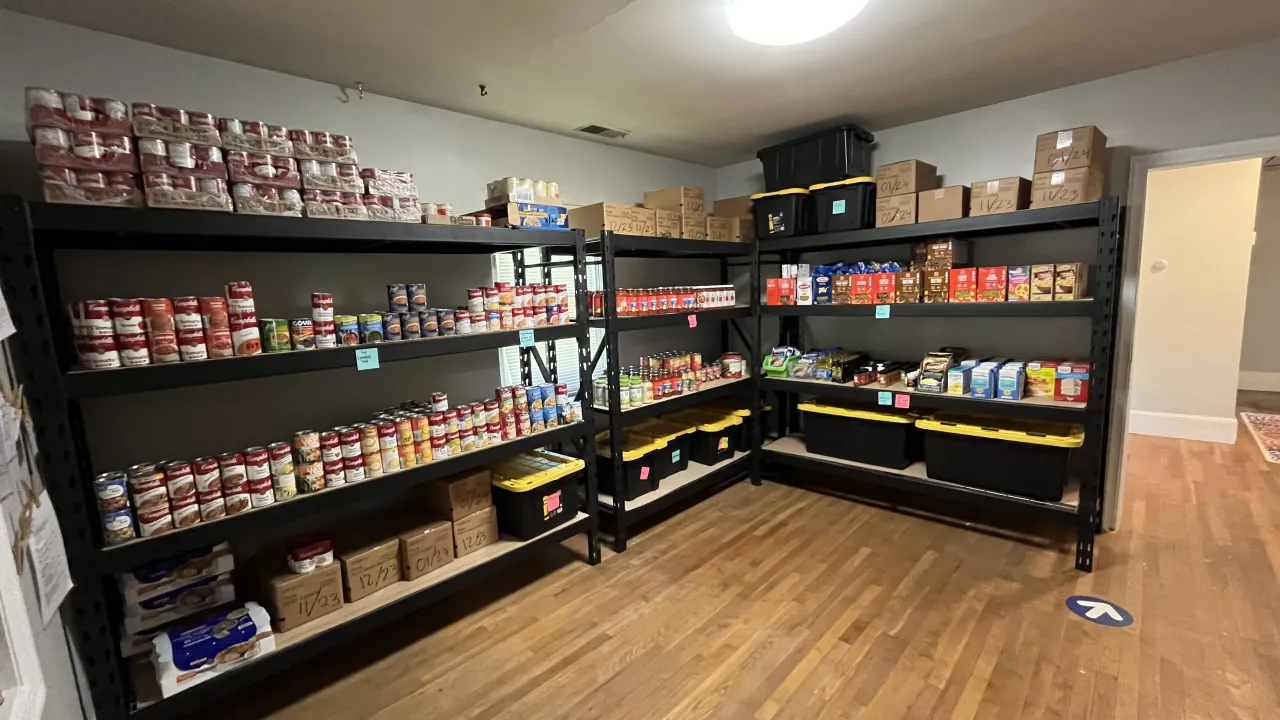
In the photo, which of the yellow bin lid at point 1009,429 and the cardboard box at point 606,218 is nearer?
the yellow bin lid at point 1009,429

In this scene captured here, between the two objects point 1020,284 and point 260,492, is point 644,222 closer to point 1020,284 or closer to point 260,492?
point 1020,284

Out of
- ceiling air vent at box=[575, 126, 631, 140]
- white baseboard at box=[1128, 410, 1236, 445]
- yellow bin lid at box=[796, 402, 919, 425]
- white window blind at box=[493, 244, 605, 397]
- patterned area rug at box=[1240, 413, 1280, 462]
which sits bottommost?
patterned area rug at box=[1240, 413, 1280, 462]

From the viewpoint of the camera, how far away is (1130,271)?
2.87 meters

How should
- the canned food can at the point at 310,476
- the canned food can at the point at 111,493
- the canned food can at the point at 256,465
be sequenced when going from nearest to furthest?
the canned food can at the point at 111,493, the canned food can at the point at 256,465, the canned food can at the point at 310,476

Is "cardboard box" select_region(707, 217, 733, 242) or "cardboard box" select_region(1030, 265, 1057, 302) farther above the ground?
"cardboard box" select_region(707, 217, 733, 242)

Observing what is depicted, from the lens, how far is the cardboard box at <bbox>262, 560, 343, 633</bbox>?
1942mm

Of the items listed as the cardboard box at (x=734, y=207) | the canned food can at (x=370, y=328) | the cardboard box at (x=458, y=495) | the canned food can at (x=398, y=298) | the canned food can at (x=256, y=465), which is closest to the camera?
the canned food can at (x=256, y=465)

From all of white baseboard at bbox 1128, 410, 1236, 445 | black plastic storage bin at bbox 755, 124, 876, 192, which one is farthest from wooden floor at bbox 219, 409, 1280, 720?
black plastic storage bin at bbox 755, 124, 876, 192

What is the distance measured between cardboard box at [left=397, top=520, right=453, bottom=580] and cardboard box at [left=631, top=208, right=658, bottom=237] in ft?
5.88

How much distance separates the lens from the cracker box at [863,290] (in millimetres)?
3250

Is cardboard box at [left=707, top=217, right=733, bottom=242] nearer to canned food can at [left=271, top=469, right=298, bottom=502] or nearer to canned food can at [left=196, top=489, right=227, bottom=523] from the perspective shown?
→ canned food can at [left=271, top=469, right=298, bottom=502]

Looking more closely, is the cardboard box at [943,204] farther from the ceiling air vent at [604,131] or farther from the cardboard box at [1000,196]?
the ceiling air vent at [604,131]

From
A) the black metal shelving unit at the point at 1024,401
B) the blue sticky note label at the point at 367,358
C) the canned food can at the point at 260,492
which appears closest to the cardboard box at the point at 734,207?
the black metal shelving unit at the point at 1024,401

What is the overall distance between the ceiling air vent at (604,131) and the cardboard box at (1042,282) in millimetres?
2346
